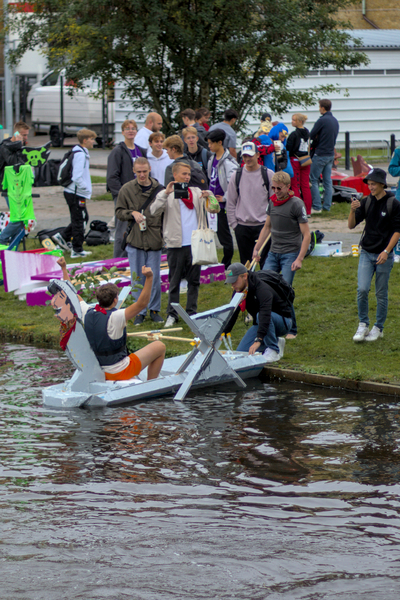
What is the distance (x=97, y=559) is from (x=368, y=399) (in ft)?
12.6

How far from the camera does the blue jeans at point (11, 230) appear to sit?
1414 cm

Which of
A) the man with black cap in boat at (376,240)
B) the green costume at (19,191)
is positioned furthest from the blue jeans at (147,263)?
the green costume at (19,191)

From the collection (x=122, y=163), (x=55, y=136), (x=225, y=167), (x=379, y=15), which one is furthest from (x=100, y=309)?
(x=379, y=15)

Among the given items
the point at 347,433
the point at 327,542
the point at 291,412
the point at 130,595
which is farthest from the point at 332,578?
the point at 291,412

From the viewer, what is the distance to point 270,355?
9.10 metres

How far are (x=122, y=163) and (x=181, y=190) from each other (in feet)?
9.54

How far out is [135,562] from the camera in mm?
4871

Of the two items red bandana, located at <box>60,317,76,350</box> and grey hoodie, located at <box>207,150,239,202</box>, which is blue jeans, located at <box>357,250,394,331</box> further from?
red bandana, located at <box>60,317,76,350</box>

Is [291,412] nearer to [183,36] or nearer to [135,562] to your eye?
[135,562]

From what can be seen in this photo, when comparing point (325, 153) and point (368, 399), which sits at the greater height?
point (325, 153)

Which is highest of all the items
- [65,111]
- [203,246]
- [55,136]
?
[65,111]

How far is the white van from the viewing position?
32.2m

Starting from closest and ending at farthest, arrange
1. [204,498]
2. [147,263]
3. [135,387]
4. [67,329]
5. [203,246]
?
[204,498] → [67,329] → [135,387] → [203,246] → [147,263]

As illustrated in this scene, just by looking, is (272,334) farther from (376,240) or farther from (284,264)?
(376,240)
